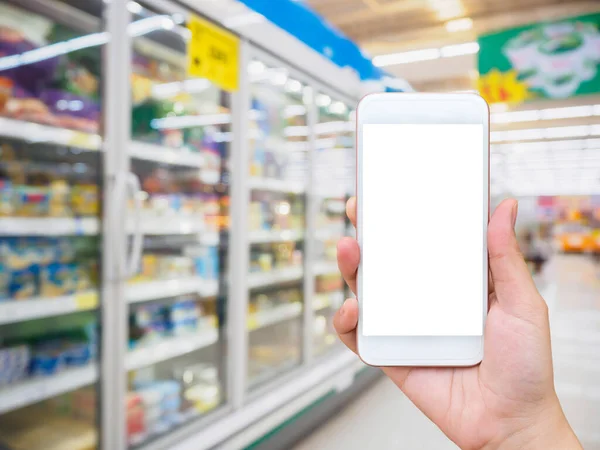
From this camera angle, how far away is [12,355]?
1.71 m

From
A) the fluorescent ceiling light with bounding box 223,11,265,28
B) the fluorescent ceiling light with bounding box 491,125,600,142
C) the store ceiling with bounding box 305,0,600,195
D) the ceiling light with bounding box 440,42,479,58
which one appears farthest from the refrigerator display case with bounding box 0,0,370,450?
the fluorescent ceiling light with bounding box 491,125,600,142

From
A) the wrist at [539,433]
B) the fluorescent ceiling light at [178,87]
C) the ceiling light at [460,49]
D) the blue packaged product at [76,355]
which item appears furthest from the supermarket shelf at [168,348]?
the ceiling light at [460,49]

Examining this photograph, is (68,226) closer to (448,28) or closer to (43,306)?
(43,306)

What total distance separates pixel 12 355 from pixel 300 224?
79.3 inches

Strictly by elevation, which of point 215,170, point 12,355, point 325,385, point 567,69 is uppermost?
point 567,69

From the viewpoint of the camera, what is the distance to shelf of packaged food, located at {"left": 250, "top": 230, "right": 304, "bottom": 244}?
2654 mm

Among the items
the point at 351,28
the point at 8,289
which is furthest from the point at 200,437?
the point at 351,28

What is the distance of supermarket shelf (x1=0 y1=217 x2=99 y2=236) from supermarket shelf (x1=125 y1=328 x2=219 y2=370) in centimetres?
58

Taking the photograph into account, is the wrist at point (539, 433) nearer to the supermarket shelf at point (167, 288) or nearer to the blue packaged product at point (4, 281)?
the supermarket shelf at point (167, 288)

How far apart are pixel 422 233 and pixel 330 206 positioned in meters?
2.98

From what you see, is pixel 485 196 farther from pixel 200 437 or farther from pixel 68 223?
pixel 200 437

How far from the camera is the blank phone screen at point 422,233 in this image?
3.09 ft

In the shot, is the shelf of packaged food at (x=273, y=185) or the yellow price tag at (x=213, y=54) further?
the shelf of packaged food at (x=273, y=185)

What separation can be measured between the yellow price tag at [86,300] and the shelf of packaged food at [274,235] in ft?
3.32
